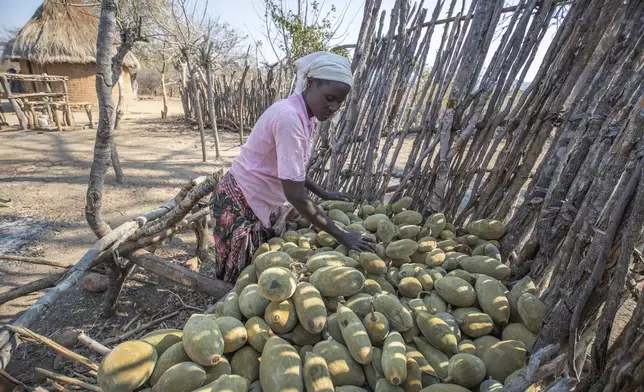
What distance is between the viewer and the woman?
5.49 ft

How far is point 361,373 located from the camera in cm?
107

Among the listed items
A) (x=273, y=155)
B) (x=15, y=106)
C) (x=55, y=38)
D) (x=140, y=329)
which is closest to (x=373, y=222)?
(x=273, y=155)

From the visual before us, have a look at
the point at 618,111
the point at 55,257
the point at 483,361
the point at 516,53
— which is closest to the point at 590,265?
the point at 483,361

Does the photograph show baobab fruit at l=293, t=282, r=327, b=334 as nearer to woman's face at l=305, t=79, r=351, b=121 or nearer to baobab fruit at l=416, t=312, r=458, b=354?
baobab fruit at l=416, t=312, r=458, b=354

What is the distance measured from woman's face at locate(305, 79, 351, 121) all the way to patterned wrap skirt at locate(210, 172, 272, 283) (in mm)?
698

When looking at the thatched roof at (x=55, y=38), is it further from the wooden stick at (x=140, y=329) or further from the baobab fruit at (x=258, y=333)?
the baobab fruit at (x=258, y=333)

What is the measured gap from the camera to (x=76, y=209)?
5234 mm

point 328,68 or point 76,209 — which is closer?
point 328,68

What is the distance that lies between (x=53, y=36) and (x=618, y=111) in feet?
56.4

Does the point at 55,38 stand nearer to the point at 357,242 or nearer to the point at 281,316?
the point at 357,242

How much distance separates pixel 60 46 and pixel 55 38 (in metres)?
0.39

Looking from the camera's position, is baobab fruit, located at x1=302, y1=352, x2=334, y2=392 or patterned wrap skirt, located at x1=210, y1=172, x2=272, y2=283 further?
patterned wrap skirt, located at x1=210, y1=172, x2=272, y2=283

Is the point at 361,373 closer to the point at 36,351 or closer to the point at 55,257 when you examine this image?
the point at 36,351

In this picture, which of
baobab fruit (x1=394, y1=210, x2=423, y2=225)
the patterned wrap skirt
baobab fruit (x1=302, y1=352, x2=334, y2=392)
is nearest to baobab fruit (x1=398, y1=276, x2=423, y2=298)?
baobab fruit (x1=302, y1=352, x2=334, y2=392)
